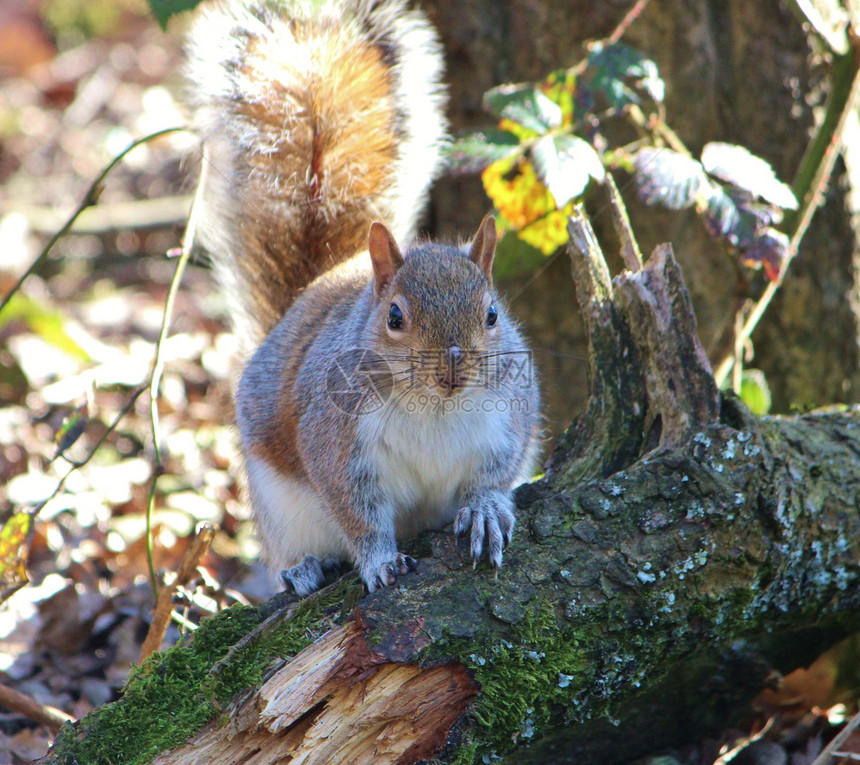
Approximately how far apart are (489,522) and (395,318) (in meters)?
0.40

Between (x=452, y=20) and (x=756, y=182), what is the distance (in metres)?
1.10

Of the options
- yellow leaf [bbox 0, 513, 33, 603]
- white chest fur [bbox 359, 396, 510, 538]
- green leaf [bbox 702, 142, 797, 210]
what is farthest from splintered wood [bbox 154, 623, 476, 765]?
green leaf [bbox 702, 142, 797, 210]

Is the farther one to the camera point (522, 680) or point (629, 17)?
point (629, 17)

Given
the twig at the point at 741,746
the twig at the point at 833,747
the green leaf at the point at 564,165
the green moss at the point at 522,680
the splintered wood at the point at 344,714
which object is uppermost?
the green leaf at the point at 564,165

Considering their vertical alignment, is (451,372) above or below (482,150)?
below

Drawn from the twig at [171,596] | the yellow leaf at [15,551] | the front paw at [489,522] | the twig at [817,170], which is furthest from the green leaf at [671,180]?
the yellow leaf at [15,551]

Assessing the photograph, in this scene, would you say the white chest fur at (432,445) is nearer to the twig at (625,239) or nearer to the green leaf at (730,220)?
the twig at (625,239)

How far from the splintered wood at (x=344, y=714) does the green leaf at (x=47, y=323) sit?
6.76 feet

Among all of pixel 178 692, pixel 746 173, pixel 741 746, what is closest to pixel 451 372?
pixel 178 692

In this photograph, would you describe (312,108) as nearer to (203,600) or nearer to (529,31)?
(529,31)

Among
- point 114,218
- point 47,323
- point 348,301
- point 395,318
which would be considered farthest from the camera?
point 114,218

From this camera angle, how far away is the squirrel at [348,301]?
1612 mm

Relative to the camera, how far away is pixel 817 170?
219 cm

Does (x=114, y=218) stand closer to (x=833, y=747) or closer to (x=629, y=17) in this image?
(x=629, y=17)
